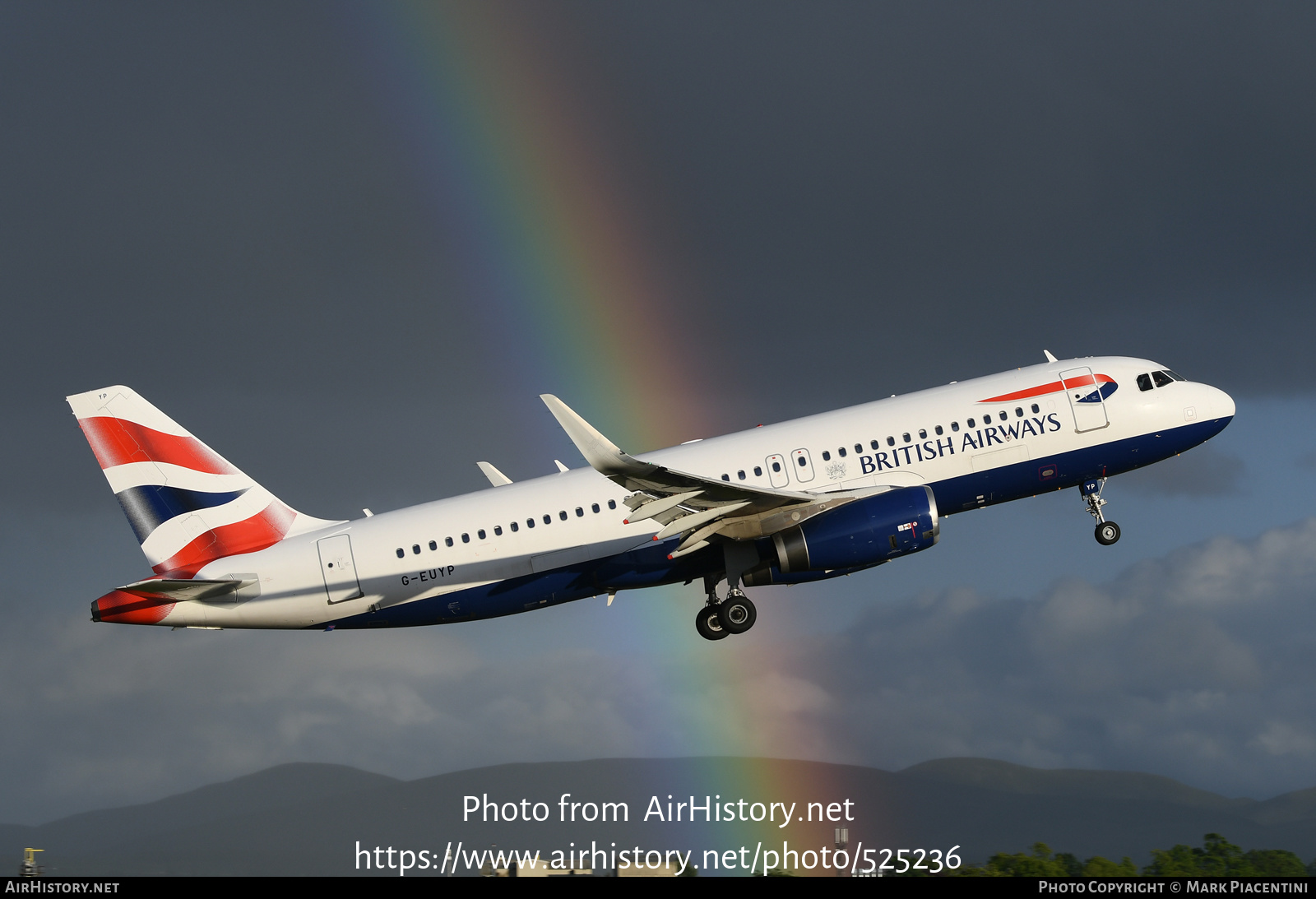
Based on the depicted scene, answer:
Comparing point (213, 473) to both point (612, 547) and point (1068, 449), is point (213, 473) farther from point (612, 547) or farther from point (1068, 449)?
point (1068, 449)

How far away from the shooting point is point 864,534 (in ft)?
Answer: 124

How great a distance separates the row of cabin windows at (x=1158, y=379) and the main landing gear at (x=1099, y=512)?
3549 mm

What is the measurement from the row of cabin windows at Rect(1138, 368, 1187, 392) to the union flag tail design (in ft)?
95.7

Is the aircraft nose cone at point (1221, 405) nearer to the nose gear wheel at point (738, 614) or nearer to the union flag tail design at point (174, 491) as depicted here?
the nose gear wheel at point (738, 614)

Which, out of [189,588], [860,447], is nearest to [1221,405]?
[860,447]

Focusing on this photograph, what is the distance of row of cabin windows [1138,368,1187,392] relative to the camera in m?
42.5

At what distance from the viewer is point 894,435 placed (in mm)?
40125

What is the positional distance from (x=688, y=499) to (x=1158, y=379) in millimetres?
18242

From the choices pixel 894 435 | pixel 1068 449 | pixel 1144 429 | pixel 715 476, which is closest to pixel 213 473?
pixel 715 476

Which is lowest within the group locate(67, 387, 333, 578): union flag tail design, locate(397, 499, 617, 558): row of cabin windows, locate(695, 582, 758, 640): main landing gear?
locate(695, 582, 758, 640): main landing gear

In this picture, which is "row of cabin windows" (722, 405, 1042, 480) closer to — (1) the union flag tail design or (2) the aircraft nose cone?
(2) the aircraft nose cone

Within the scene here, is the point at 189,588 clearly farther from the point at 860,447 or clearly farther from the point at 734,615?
the point at 860,447

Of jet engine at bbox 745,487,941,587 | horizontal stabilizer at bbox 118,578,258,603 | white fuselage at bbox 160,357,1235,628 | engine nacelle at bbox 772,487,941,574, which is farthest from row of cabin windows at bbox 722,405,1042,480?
horizontal stabilizer at bbox 118,578,258,603
